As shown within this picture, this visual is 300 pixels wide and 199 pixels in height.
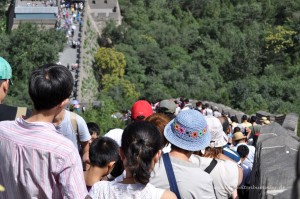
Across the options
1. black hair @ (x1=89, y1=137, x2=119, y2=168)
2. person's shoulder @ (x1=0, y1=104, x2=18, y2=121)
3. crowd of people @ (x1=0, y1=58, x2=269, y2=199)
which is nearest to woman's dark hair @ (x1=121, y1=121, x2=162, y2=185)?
crowd of people @ (x1=0, y1=58, x2=269, y2=199)

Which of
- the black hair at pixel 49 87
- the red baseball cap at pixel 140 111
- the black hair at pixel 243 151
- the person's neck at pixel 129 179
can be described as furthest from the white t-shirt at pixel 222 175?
the black hair at pixel 243 151

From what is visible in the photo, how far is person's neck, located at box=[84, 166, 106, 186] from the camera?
4.20 metres

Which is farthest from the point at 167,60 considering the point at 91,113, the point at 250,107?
the point at 91,113

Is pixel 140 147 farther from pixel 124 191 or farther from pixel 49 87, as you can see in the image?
pixel 49 87

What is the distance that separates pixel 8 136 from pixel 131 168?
1.87ft

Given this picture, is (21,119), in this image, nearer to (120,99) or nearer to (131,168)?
(131,168)

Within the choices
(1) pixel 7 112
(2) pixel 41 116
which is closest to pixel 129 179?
(2) pixel 41 116

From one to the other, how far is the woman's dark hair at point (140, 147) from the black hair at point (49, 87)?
39 cm

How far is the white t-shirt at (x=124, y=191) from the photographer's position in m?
2.92

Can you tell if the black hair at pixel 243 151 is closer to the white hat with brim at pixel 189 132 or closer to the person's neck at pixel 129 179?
the white hat with brim at pixel 189 132

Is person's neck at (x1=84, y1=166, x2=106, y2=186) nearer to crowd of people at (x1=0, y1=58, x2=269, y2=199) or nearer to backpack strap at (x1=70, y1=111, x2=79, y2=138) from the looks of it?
backpack strap at (x1=70, y1=111, x2=79, y2=138)

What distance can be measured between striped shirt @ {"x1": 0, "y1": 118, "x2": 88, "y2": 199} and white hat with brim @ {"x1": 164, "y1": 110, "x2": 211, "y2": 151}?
37.0 inches

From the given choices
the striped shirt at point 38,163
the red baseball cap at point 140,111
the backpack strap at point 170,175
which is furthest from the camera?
the red baseball cap at point 140,111

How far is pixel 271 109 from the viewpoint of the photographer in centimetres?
2173
